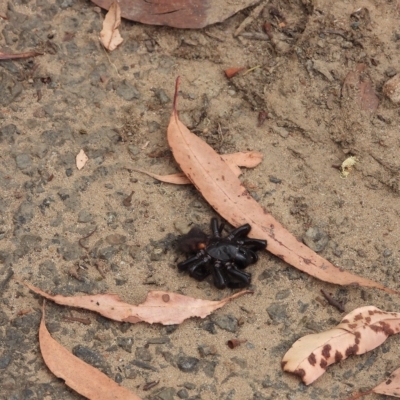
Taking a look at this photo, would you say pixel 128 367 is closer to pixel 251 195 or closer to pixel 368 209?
pixel 251 195

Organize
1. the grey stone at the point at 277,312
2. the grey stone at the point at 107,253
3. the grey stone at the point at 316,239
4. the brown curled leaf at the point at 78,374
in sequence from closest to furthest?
the brown curled leaf at the point at 78,374 → the grey stone at the point at 277,312 → the grey stone at the point at 107,253 → the grey stone at the point at 316,239

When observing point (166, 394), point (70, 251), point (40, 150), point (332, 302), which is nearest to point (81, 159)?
point (40, 150)

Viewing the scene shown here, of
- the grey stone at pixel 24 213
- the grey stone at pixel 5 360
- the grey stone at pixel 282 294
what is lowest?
the grey stone at pixel 5 360

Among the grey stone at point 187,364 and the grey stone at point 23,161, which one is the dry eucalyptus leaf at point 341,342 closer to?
the grey stone at point 187,364

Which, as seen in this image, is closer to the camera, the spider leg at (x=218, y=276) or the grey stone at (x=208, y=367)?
the grey stone at (x=208, y=367)

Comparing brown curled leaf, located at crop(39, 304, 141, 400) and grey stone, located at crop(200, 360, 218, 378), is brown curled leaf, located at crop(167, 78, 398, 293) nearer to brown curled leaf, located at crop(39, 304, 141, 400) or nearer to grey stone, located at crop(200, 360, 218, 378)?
grey stone, located at crop(200, 360, 218, 378)

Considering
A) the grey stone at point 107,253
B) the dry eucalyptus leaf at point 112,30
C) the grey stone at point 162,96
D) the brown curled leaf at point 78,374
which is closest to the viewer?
the brown curled leaf at point 78,374

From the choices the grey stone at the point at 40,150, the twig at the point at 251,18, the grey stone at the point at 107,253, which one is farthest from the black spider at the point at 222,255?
the twig at the point at 251,18

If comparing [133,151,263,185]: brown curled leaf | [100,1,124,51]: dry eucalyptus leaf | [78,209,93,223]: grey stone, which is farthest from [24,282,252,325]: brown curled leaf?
[100,1,124,51]: dry eucalyptus leaf
